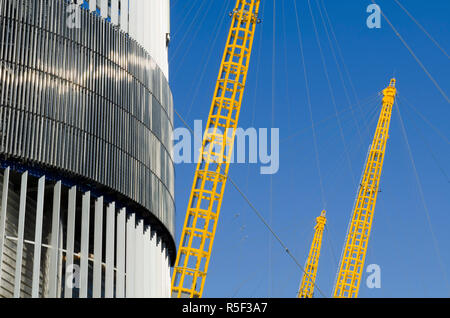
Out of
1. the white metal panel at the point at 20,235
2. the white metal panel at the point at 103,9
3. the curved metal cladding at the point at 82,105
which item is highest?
the white metal panel at the point at 103,9

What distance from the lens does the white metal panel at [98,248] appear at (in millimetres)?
74188

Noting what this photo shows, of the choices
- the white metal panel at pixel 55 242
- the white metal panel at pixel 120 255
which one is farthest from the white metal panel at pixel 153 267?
the white metal panel at pixel 55 242

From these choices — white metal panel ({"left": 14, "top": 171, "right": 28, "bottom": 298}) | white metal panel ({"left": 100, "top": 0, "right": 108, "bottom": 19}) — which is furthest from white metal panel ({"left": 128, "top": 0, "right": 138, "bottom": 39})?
white metal panel ({"left": 14, "top": 171, "right": 28, "bottom": 298})

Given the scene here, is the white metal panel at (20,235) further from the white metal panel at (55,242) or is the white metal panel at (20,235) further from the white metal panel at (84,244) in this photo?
the white metal panel at (84,244)

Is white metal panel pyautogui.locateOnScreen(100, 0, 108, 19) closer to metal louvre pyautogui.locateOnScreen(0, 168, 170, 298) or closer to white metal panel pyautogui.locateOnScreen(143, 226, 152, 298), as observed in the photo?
metal louvre pyautogui.locateOnScreen(0, 168, 170, 298)

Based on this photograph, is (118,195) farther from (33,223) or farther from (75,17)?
(75,17)

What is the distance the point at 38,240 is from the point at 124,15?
22.1 m

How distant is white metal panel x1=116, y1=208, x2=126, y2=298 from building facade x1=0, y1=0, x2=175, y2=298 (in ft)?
0.25

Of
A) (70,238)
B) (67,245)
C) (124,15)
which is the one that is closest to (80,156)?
(70,238)

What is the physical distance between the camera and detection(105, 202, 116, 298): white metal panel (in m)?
75.1

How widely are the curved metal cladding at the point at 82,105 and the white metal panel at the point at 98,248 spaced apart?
166 cm

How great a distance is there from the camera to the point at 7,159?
72.0 meters

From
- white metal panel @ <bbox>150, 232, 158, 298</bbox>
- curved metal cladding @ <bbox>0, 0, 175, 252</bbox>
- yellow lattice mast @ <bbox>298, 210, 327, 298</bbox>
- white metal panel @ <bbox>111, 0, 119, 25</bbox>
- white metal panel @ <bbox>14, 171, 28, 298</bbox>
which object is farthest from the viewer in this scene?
yellow lattice mast @ <bbox>298, 210, 327, 298</bbox>
